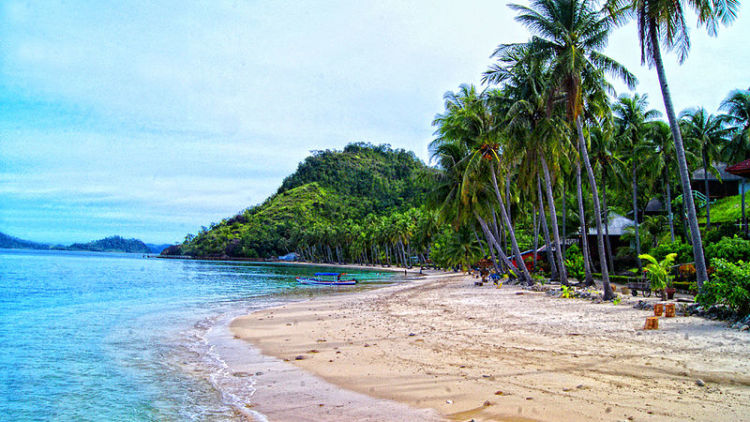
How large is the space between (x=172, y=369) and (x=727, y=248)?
66.6 ft

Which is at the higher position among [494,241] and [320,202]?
[320,202]

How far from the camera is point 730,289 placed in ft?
34.6

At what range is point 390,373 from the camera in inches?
325

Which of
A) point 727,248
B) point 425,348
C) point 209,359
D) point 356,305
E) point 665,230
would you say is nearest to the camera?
point 425,348

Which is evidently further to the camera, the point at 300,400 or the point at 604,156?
the point at 604,156

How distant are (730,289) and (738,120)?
27.7 metres

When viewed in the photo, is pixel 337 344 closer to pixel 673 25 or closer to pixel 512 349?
pixel 512 349

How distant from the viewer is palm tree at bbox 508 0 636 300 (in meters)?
18.0

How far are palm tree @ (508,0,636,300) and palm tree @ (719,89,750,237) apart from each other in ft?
61.3

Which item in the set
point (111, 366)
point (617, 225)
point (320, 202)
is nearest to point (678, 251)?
point (617, 225)

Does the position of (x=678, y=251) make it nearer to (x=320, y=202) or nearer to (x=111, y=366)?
(x=111, y=366)

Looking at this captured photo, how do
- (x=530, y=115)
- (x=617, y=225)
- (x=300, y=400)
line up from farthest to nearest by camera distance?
(x=617, y=225) < (x=530, y=115) < (x=300, y=400)

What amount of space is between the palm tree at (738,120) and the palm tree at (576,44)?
18.7 m

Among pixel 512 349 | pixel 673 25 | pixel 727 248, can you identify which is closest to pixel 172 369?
pixel 512 349
